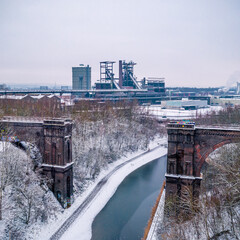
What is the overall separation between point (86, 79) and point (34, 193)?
123m

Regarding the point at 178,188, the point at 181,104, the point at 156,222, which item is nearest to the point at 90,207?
the point at 156,222

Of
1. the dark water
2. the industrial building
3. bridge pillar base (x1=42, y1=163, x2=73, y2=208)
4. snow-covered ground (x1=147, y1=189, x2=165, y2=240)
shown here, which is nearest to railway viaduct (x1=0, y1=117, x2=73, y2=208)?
bridge pillar base (x1=42, y1=163, x2=73, y2=208)

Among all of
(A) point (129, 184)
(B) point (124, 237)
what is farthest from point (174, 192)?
(A) point (129, 184)

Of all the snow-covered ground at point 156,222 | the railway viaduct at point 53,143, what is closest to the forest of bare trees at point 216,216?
the snow-covered ground at point 156,222

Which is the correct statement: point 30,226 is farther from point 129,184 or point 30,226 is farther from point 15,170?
point 129,184

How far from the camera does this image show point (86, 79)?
143500 millimetres

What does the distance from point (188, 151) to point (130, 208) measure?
11407mm

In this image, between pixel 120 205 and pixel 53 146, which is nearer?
pixel 53 146

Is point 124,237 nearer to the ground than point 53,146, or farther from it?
nearer to the ground

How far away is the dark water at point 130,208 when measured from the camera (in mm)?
26375

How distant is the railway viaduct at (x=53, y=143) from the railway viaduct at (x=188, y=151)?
40.7ft

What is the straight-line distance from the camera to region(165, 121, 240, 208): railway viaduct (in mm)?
25844

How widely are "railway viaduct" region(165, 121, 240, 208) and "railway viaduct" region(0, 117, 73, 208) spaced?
489 inches

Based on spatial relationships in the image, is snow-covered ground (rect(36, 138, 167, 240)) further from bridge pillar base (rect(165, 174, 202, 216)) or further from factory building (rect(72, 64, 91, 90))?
factory building (rect(72, 64, 91, 90))
